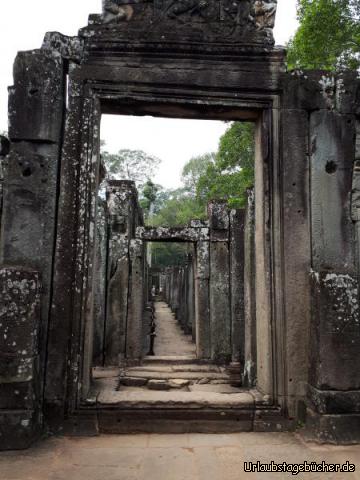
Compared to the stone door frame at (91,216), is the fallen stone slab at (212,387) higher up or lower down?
lower down

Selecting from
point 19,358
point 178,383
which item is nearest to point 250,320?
point 178,383

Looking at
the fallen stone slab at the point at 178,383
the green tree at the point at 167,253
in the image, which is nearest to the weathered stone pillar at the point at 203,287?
the fallen stone slab at the point at 178,383

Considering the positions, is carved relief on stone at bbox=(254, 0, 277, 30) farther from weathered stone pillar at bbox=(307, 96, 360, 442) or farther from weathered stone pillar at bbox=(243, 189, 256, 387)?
weathered stone pillar at bbox=(243, 189, 256, 387)

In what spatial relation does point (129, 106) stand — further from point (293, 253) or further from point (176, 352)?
point (176, 352)

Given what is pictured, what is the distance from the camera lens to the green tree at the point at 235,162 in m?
20.1

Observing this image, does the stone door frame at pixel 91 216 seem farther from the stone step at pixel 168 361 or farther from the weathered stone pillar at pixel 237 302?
the stone step at pixel 168 361

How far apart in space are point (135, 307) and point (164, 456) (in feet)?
20.7

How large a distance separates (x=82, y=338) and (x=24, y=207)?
4.50 ft

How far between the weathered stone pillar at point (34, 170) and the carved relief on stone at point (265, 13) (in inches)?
86.3

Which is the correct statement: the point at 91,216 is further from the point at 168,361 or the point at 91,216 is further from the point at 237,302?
the point at 168,361

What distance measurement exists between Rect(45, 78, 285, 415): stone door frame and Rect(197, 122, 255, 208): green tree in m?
14.7

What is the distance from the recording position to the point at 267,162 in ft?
15.3

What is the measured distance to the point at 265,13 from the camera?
15.4ft

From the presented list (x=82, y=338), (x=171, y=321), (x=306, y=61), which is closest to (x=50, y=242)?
(x=82, y=338)
